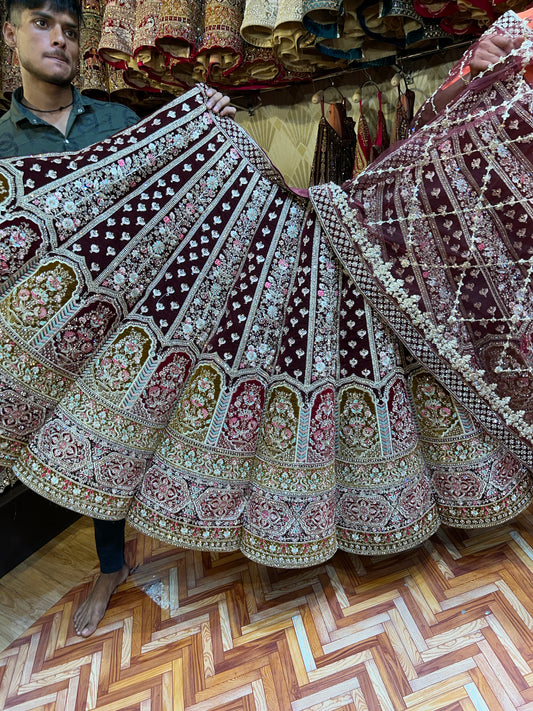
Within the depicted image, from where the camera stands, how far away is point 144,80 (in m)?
2.10

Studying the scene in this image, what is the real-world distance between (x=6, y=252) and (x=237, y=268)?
0.48 meters

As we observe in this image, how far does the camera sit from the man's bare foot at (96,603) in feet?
3.87

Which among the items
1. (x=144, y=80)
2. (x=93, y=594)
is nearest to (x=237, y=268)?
(x=93, y=594)

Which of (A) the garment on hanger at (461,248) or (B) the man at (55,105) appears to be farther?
(B) the man at (55,105)

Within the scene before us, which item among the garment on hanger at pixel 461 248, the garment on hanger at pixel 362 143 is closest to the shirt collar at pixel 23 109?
the garment on hanger at pixel 461 248

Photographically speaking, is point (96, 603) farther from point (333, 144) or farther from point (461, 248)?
point (333, 144)

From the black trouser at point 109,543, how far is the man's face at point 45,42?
44.6 inches

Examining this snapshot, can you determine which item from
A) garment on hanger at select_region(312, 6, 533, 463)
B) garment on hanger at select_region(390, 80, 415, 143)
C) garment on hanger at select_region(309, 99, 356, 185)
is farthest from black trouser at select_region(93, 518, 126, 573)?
garment on hanger at select_region(390, 80, 415, 143)

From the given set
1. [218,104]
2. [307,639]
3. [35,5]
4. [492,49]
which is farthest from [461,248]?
[35,5]

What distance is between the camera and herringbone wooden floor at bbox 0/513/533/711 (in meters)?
0.95

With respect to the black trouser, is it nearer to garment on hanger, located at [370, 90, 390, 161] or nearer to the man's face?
the man's face

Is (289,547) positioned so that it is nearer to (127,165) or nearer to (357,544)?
(357,544)

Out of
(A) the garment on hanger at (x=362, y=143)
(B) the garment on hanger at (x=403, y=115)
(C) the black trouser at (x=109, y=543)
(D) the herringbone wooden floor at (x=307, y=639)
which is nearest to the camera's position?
(D) the herringbone wooden floor at (x=307, y=639)

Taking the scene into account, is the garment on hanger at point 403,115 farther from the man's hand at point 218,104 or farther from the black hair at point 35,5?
the black hair at point 35,5
